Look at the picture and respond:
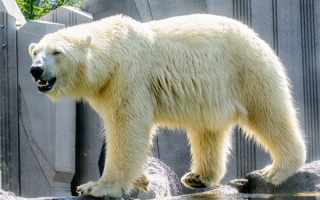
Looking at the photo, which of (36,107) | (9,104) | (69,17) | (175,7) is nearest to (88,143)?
(36,107)

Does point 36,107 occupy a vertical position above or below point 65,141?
above

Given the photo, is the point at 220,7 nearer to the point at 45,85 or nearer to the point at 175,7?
the point at 175,7

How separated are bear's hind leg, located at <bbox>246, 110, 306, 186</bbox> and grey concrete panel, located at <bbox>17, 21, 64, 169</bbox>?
4.58 meters

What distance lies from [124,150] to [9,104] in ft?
16.0

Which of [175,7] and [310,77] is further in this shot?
[175,7]

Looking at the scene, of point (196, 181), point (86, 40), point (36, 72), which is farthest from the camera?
point (196, 181)

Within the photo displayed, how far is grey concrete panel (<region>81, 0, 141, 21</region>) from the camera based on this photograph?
888 cm

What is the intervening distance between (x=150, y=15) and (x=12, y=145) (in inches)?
Answer: 145

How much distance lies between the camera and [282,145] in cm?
507

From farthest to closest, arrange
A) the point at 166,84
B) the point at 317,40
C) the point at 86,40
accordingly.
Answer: the point at 317,40, the point at 166,84, the point at 86,40

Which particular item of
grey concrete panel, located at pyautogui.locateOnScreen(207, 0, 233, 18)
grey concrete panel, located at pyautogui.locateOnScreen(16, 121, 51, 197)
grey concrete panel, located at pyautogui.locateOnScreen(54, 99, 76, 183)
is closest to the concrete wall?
grey concrete panel, located at pyautogui.locateOnScreen(207, 0, 233, 18)

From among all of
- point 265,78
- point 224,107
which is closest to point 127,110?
point 224,107

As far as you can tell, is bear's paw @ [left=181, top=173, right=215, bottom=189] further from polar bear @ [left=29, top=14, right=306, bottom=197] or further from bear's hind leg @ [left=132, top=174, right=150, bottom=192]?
bear's hind leg @ [left=132, top=174, right=150, bottom=192]

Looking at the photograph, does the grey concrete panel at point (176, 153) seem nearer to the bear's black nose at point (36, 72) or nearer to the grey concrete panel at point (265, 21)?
the grey concrete panel at point (265, 21)
